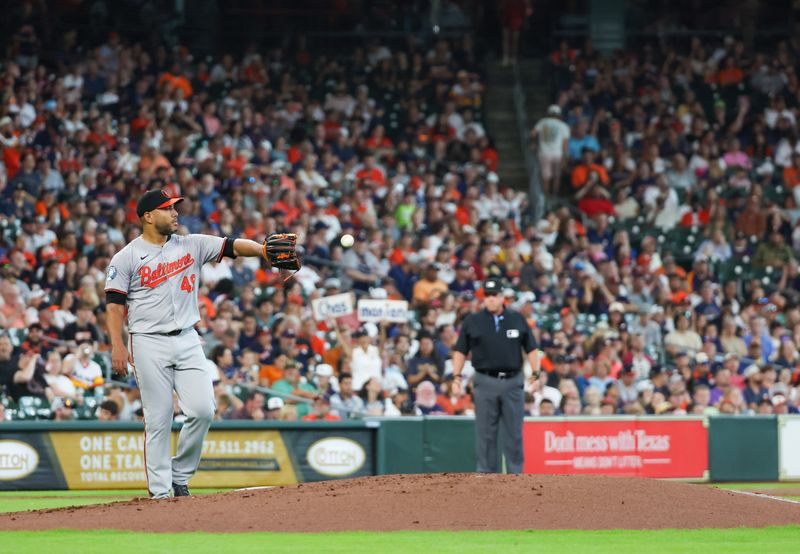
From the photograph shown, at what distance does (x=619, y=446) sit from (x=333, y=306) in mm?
4364

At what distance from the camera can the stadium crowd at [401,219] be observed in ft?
54.1

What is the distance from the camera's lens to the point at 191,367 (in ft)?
30.2

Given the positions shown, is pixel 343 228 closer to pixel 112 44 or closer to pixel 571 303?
pixel 571 303

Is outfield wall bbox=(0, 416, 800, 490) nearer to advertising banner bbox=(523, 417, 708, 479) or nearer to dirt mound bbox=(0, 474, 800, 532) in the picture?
advertising banner bbox=(523, 417, 708, 479)

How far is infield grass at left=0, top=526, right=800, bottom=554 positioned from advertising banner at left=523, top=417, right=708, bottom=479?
6849 mm

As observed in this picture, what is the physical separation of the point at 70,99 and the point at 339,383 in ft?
26.2

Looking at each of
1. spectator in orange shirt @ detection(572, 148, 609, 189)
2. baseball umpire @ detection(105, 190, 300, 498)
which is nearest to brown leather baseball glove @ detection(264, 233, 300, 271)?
baseball umpire @ detection(105, 190, 300, 498)

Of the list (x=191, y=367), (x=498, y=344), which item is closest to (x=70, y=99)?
(x=498, y=344)

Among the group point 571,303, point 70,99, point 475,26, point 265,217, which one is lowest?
point 571,303

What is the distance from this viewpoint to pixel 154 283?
9148mm

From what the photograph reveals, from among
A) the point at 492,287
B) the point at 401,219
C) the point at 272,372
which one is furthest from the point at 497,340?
the point at 401,219

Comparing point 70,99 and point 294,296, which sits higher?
point 70,99

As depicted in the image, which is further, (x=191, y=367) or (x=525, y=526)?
(x=191, y=367)

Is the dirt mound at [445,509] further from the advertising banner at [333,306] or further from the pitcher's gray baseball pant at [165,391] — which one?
the advertising banner at [333,306]
